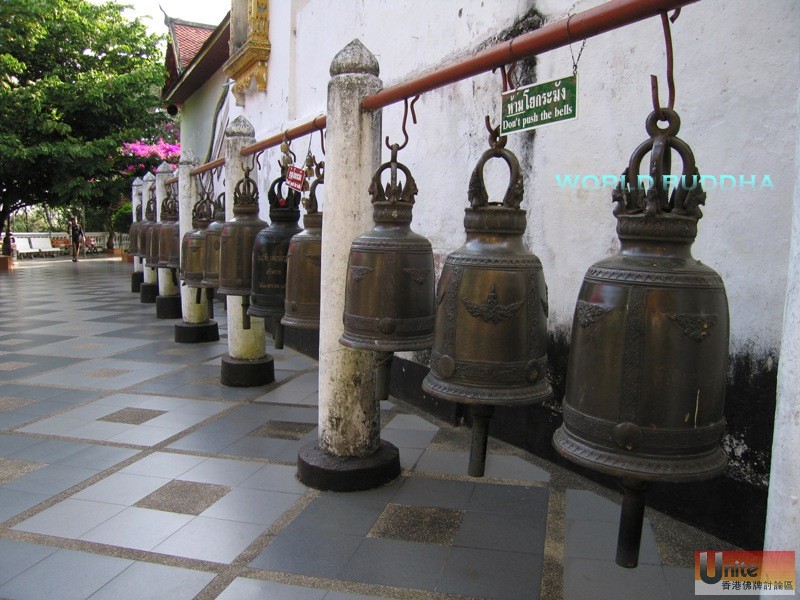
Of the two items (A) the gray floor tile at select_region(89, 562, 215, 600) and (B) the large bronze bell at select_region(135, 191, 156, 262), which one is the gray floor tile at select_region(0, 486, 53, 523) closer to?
(A) the gray floor tile at select_region(89, 562, 215, 600)

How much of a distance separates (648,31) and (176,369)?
18.2 feet

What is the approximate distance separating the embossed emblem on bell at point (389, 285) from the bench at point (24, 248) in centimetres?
2978

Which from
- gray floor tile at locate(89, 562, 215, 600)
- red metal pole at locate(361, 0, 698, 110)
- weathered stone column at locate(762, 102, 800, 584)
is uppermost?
red metal pole at locate(361, 0, 698, 110)

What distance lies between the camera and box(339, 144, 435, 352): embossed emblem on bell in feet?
9.44

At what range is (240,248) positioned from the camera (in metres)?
4.55

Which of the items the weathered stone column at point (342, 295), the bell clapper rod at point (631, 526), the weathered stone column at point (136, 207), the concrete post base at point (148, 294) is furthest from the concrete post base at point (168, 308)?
the bell clapper rod at point (631, 526)

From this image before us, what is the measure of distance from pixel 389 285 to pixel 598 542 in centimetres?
164

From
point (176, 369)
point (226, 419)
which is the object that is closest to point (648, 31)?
point (226, 419)

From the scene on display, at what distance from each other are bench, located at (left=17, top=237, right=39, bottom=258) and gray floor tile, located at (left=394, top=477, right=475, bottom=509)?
29.4 meters

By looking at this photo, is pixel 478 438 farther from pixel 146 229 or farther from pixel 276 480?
pixel 146 229

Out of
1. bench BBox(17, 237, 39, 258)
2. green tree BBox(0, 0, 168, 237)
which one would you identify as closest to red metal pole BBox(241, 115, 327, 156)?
green tree BBox(0, 0, 168, 237)

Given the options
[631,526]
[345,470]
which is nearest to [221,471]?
[345,470]

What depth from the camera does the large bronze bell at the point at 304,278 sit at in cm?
375

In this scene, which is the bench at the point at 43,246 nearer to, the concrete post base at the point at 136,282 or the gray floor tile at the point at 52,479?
the concrete post base at the point at 136,282
